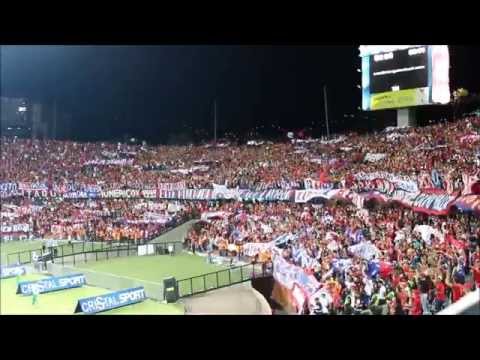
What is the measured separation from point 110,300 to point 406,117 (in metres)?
4.19

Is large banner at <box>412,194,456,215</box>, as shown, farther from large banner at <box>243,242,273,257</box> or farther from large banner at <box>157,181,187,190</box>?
large banner at <box>157,181,187,190</box>

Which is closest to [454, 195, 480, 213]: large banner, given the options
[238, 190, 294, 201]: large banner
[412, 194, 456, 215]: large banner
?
[412, 194, 456, 215]: large banner

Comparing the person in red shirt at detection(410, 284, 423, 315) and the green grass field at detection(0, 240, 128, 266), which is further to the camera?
the green grass field at detection(0, 240, 128, 266)

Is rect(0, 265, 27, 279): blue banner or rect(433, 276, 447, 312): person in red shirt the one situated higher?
rect(0, 265, 27, 279): blue banner

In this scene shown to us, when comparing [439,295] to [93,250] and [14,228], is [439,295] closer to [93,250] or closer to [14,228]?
[93,250]

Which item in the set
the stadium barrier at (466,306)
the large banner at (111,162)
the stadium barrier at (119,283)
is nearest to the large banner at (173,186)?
the large banner at (111,162)

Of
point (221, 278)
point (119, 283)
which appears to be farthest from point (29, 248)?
point (221, 278)

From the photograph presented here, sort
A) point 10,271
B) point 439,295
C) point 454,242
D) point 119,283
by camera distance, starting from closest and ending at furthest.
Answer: point 439,295 < point 454,242 < point 10,271 < point 119,283

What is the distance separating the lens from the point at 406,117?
22.8 ft

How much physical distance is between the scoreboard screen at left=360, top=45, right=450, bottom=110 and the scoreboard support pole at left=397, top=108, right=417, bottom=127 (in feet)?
0.29

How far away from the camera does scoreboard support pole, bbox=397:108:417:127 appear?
692 centimetres

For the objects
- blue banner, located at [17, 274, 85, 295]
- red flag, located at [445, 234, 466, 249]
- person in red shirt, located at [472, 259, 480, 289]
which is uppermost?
red flag, located at [445, 234, 466, 249]

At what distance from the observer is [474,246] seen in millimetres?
6152
